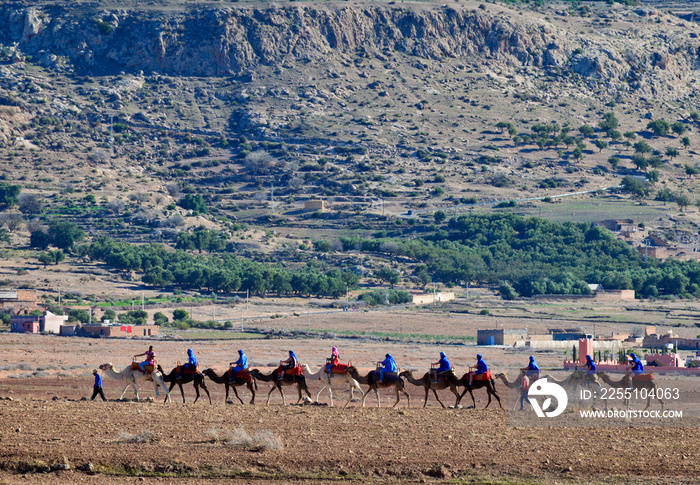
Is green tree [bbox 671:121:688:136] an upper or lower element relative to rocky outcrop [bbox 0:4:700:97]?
lower

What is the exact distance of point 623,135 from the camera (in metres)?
150

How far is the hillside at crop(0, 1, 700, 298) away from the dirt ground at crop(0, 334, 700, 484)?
79.9 m

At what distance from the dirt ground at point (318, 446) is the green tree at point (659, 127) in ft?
411

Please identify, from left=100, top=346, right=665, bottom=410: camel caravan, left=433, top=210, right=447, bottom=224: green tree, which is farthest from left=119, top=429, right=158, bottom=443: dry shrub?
left=433, top=210, right=447, bottom=224: green tree

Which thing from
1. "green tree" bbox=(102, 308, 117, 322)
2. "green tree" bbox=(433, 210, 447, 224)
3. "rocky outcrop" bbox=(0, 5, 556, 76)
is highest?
"rocky outcrop" bbox=(0, 5, 556, 76)

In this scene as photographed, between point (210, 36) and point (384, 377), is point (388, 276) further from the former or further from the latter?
point (384, 377)

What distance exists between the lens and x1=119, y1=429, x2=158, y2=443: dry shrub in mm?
24453

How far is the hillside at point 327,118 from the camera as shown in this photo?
124m

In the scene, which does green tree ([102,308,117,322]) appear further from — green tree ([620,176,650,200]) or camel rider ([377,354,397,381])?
green tree ([620,176,650,200])

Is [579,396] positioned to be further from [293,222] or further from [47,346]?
[293,222]

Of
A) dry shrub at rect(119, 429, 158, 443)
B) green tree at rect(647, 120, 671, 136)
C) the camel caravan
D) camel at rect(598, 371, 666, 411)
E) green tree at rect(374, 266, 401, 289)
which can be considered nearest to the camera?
dry shrub at rect(119, 429, 158, 443)

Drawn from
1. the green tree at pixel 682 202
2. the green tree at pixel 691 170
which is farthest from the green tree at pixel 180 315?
the green tree at pixel 691 170

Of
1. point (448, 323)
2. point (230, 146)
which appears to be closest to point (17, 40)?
point (230, 146)

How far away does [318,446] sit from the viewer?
24.4 m
